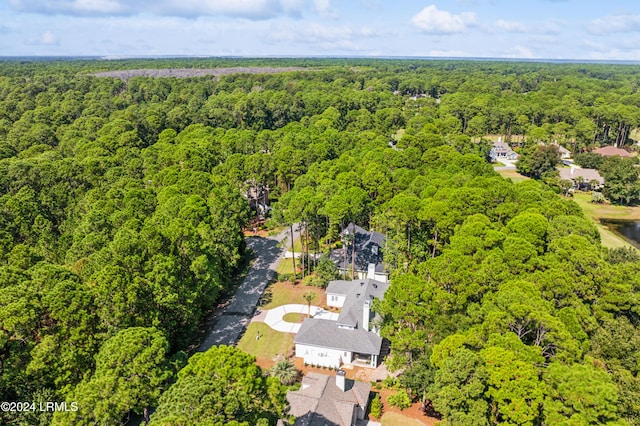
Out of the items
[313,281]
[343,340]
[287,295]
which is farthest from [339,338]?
[313,281]

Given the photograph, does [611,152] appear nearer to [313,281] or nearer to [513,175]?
[513,175]

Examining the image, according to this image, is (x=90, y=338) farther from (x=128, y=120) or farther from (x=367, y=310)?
(x=128, y=120)

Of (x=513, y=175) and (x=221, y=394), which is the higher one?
(x=221, y=394)

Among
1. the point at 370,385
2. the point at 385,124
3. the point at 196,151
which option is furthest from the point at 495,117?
the point at 370,385

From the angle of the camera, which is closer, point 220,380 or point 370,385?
point 220,380

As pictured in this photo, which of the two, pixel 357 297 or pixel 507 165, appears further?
pixel 507 165

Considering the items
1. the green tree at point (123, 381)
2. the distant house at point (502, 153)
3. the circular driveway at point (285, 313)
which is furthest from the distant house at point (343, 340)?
the distant house at point (502, 153)

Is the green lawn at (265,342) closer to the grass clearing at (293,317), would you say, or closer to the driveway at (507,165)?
the grass clearing at (293,317)
